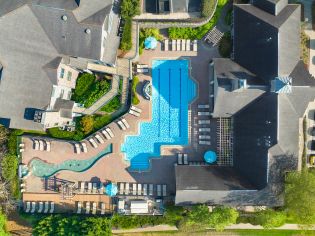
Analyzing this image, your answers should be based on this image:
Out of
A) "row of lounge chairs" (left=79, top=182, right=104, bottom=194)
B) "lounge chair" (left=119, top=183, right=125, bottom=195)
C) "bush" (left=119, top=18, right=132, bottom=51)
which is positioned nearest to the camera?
"bush" (left=119, top=18, right=132, bottom=51)

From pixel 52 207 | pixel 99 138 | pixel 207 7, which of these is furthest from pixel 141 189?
pixel 207 7

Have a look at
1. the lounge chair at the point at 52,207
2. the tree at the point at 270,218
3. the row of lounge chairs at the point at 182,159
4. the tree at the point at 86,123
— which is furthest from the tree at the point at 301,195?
the lounge chair at the point at 52,207

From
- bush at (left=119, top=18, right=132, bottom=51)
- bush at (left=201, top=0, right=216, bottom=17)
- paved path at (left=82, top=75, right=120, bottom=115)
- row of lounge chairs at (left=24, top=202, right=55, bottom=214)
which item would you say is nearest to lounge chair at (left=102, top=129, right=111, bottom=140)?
paved path at (left=82, top=75, right=120, bottom=115)

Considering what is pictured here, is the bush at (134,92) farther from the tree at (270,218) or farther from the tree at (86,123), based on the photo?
the tree at (270,218)

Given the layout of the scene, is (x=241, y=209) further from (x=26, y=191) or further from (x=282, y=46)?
(x=26, y=191)

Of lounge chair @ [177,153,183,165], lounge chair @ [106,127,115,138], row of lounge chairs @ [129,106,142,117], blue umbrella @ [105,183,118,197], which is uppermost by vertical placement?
row of lounge chairs @ [129,106,142,117]

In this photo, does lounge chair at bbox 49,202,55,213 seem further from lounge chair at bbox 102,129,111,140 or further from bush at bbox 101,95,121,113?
bush at bbox 101,95,121,113
